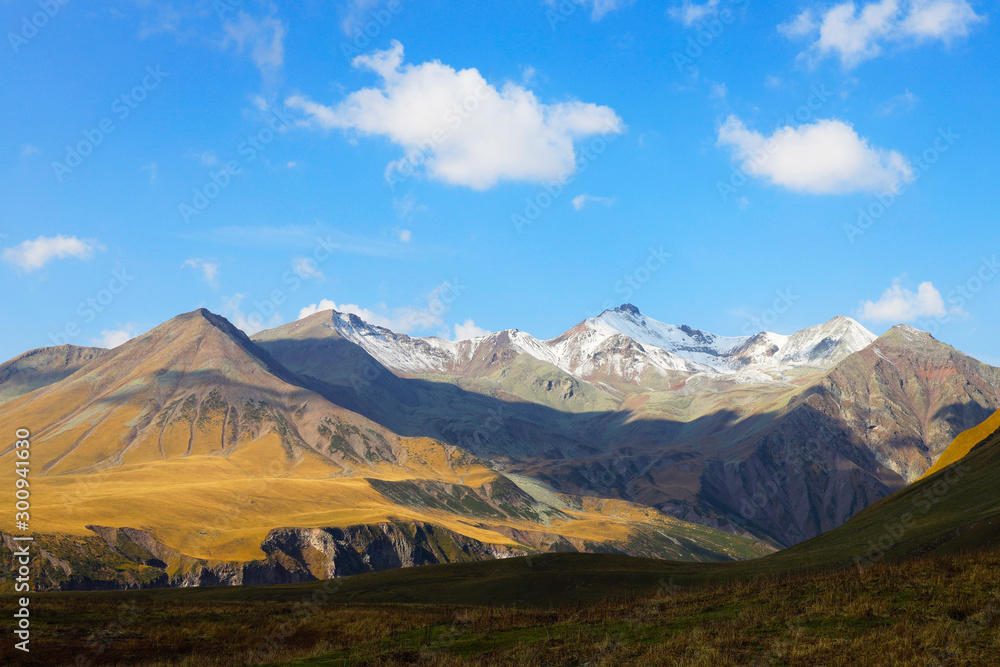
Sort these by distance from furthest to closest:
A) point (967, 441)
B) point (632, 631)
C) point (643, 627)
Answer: point (967, 441) < point (643, 627) < point (632, 631)

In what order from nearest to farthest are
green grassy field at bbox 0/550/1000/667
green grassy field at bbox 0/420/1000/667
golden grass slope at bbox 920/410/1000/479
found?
1. green grassy field at bbox 0/550/1000/667
2. green grassy field at bbox 0/420/1000/667
3. golden grass slope at bbox 920/410/1000/479

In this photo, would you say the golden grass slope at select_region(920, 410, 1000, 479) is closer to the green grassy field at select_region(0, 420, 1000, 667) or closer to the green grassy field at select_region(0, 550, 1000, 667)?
the green grassy field at select_region(0, 420, 1000, 667)

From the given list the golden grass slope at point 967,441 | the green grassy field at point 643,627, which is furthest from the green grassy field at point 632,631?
the golden grass slope at point 967,441

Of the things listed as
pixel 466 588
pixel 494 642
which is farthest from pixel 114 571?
pixel 494 642

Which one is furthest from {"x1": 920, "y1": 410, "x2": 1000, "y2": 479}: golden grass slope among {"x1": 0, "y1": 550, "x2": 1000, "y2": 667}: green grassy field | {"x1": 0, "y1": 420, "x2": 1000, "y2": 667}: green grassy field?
{"x1": 0, "y1": 550, "x2": 1000, "y2": 667}: green grassy field

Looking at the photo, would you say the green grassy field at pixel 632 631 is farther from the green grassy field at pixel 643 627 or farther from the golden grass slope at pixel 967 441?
the golden grass slope at pixel 967 441

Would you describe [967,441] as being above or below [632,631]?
above

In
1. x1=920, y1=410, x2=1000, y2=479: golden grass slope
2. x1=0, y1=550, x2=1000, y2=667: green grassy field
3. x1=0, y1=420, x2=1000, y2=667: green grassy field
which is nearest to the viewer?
x1=0, y1=550, x2=1000, y2=667: green grassy field

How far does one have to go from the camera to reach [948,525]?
55906 mm

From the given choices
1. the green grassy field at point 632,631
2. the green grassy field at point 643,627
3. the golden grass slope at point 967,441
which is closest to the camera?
the green grassy field at point 632,631

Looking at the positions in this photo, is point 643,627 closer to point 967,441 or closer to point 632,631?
point 632,631

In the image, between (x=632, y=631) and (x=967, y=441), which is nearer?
(x=632, y=631)

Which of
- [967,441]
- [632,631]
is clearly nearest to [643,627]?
[632,631]

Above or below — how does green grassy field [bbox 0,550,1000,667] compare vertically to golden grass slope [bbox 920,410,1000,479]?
below
